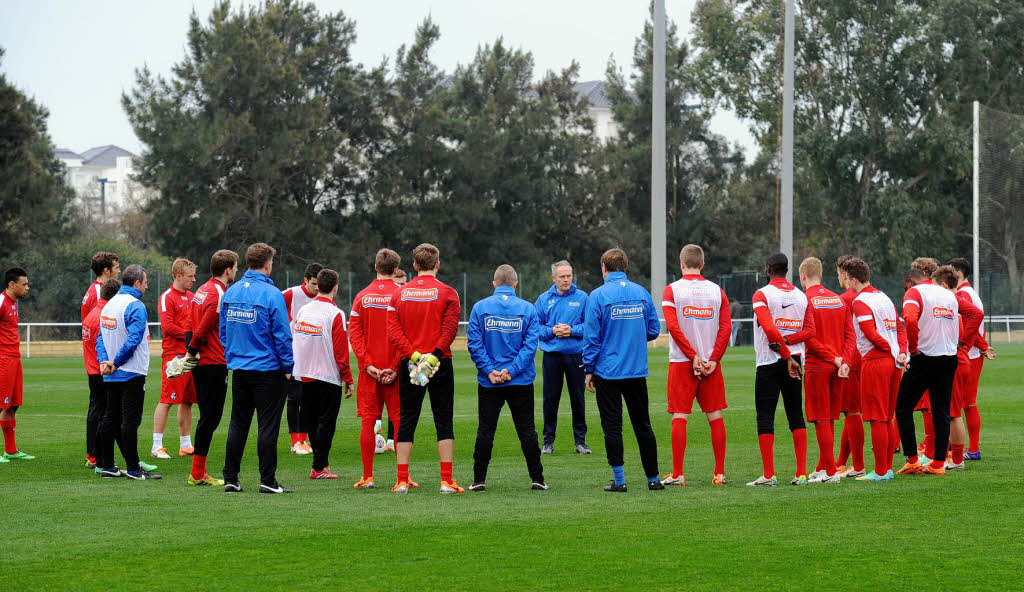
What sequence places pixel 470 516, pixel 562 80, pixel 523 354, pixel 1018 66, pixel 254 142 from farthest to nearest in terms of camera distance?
pixel 562 80 → pixel 1018 66 → pixel 254 142 → pixel 523 354 → pixel 470 516

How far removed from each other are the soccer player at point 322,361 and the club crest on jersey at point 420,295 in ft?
4.32

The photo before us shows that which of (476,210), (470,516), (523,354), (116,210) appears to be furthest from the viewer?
(116,210)

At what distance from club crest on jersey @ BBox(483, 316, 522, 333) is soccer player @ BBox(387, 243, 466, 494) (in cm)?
25

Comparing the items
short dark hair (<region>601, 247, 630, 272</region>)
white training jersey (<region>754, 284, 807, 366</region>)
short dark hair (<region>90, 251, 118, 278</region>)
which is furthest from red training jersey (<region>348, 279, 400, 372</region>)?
white training jersey (<region>754, 284, 807, 366</region>)

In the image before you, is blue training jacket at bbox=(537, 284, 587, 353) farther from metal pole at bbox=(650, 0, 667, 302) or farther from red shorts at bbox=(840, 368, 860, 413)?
metal pole at bbox=(650, 0, 667, 302)

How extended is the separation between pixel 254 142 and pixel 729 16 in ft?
77.9

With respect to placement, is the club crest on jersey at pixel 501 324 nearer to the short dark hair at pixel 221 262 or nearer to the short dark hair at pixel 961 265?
the short dark hair at pixel 221 262

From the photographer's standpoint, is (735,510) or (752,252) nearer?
(735,510)

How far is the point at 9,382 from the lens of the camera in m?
11.9

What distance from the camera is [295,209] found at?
153 feet

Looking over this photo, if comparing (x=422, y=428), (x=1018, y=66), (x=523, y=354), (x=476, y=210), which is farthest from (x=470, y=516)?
(x=1018, y=66)

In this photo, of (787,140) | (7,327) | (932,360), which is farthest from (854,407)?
(787,140)

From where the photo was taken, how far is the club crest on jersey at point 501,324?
940 centimetres

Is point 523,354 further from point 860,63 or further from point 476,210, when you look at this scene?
point 860,63
